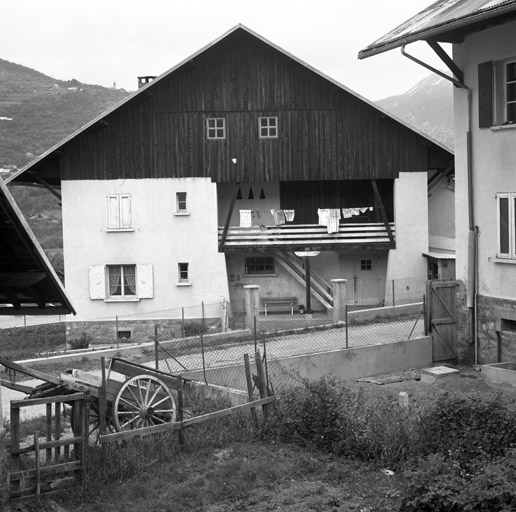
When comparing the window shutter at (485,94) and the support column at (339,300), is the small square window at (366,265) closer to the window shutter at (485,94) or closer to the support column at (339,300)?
the support column at (339,300)

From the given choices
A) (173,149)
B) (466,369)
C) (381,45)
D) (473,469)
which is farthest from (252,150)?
(473,469)

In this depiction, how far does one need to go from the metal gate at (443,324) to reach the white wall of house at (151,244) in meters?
12.2

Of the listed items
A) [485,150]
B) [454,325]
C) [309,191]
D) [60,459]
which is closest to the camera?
[60,459]

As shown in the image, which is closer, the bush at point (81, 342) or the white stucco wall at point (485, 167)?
the white stucco wall at point (485, 167)

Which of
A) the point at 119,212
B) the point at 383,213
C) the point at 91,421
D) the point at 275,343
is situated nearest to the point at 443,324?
the point at 275,343

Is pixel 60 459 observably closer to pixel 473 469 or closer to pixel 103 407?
pixel 103 407

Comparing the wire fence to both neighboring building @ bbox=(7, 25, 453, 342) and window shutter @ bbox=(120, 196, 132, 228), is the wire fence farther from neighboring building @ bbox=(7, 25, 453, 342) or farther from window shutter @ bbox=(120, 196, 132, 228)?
window shutter @ bbox=(120, 196, 132, 228)

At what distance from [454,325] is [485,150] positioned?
4.56 meters

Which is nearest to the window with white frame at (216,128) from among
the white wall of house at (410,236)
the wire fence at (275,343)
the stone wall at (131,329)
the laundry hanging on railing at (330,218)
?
the laundry hanging on railing at (330,218)

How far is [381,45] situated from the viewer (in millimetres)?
21094

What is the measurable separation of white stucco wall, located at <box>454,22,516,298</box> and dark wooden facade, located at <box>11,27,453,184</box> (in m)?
11.1

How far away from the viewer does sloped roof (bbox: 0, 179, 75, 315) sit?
34.6 feet

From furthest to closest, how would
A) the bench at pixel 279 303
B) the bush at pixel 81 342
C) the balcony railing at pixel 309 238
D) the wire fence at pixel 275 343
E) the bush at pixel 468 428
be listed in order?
the bench at pixel 279 303
the balcony railing at pixel 309 238
the bush at pixel 81 342
the wire fence at pixel 275 343
the bush at pixel 468 428

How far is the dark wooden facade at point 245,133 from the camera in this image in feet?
106
